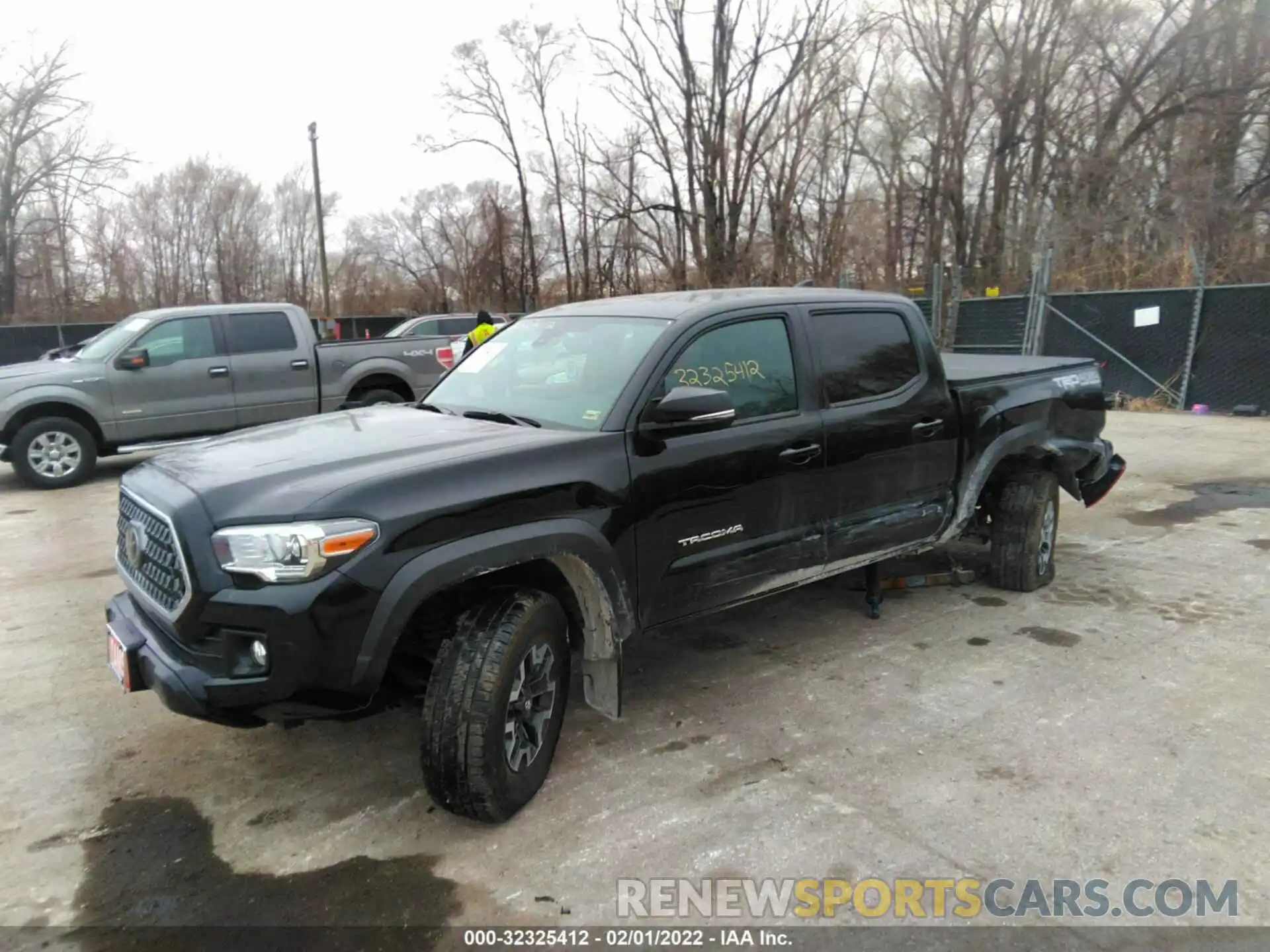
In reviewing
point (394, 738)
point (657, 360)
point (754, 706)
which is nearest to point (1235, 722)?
point (754, 706)

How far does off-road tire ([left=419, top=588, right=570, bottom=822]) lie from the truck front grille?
2.87 ft

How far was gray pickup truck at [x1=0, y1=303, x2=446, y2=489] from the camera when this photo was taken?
9.09 meters

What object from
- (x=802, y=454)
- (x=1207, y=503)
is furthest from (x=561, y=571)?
(x=1207, y=503)

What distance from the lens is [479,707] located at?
285cm

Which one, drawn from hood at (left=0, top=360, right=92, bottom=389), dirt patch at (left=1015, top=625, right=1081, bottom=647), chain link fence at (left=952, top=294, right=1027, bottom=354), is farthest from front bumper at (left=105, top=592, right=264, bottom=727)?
chain link fence at (left=952, top=294, right=1027, bottom=354)

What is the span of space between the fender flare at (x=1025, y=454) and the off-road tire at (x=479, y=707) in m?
2.86

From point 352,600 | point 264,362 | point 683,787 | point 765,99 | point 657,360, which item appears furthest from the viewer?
point 765,99

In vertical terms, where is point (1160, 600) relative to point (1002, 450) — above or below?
below

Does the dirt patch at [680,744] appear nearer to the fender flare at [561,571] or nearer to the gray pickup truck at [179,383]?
the fender flare at [561,571]

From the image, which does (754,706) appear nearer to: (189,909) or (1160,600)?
(189,909)

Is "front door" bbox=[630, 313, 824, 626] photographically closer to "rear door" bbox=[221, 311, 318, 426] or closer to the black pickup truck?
the black pickup truck

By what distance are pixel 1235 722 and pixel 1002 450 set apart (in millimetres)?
1828

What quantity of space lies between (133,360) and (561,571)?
8.06m

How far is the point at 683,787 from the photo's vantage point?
10.7 ft
